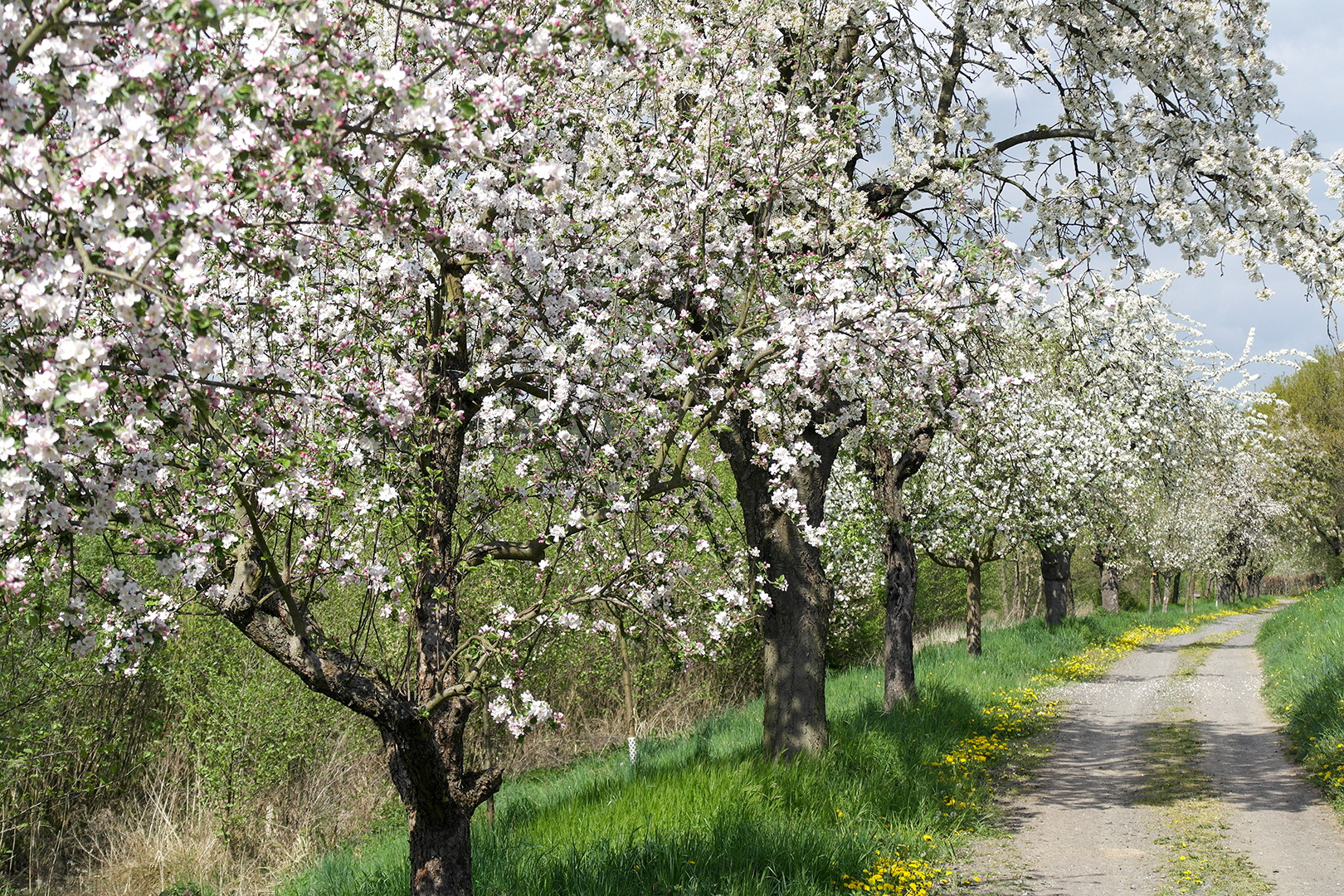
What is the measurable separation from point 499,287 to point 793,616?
4.72m

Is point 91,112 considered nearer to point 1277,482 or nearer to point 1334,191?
point 1334,191

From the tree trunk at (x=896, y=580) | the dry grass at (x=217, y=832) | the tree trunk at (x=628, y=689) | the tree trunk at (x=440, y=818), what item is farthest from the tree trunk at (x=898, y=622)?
the tree trunk at (x=440, y=818)

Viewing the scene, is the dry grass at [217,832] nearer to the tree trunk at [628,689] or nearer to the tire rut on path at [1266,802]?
the tree trunk at [628,689]

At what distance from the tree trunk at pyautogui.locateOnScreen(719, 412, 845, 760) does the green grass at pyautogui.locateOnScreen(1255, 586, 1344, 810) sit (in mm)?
4670

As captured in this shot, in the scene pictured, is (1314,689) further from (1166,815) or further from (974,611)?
(974,611)

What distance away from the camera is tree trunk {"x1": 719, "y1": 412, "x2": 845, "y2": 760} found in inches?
340

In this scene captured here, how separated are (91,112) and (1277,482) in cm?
4422

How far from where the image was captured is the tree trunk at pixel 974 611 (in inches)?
717

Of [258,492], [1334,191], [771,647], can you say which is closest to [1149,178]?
[1334,191]

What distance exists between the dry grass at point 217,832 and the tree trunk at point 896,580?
6.80 m

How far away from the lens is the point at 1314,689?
1160 centimetres

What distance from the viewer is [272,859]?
10062 mm

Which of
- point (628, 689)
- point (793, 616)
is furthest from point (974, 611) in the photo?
point (793, 616)

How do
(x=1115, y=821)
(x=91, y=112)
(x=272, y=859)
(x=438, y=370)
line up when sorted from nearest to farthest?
(x=91, y=112) → (x=438, y=370) → (x=1115, y=821) → (x=272, y=859)
